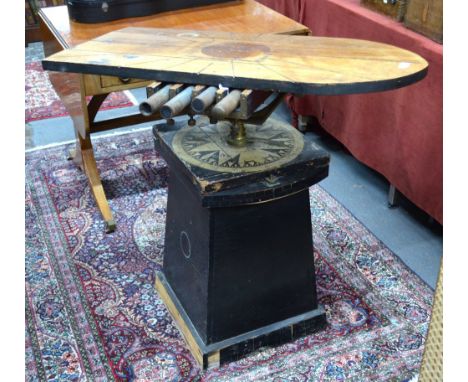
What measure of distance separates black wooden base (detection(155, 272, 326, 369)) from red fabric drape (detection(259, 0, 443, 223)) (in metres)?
0.81

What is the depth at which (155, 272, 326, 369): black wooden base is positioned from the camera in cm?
199

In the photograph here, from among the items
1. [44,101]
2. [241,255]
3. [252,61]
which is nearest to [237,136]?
[252,61]

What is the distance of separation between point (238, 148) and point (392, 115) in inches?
42.1

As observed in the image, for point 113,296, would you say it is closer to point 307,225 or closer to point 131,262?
Result: point 131,262

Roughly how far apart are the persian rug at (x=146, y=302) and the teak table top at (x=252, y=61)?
97 cm

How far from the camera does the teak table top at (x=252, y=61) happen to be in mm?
1562

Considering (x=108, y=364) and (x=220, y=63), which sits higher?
(x=220, y=63)

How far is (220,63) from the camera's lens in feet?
5.69

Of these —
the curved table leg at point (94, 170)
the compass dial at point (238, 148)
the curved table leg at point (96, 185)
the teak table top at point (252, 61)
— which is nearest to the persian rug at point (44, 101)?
the curved table leg at point (94, 170)

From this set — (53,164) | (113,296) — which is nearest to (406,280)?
(113,296)

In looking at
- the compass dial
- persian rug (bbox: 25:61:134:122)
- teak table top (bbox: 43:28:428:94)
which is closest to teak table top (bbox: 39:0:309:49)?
teak table top (bbox: 43:28:428:94)

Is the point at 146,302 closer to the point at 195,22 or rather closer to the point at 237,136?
the point at 237,136

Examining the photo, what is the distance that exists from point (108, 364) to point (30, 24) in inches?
158

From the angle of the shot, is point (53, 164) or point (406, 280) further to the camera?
point (53, 164)
